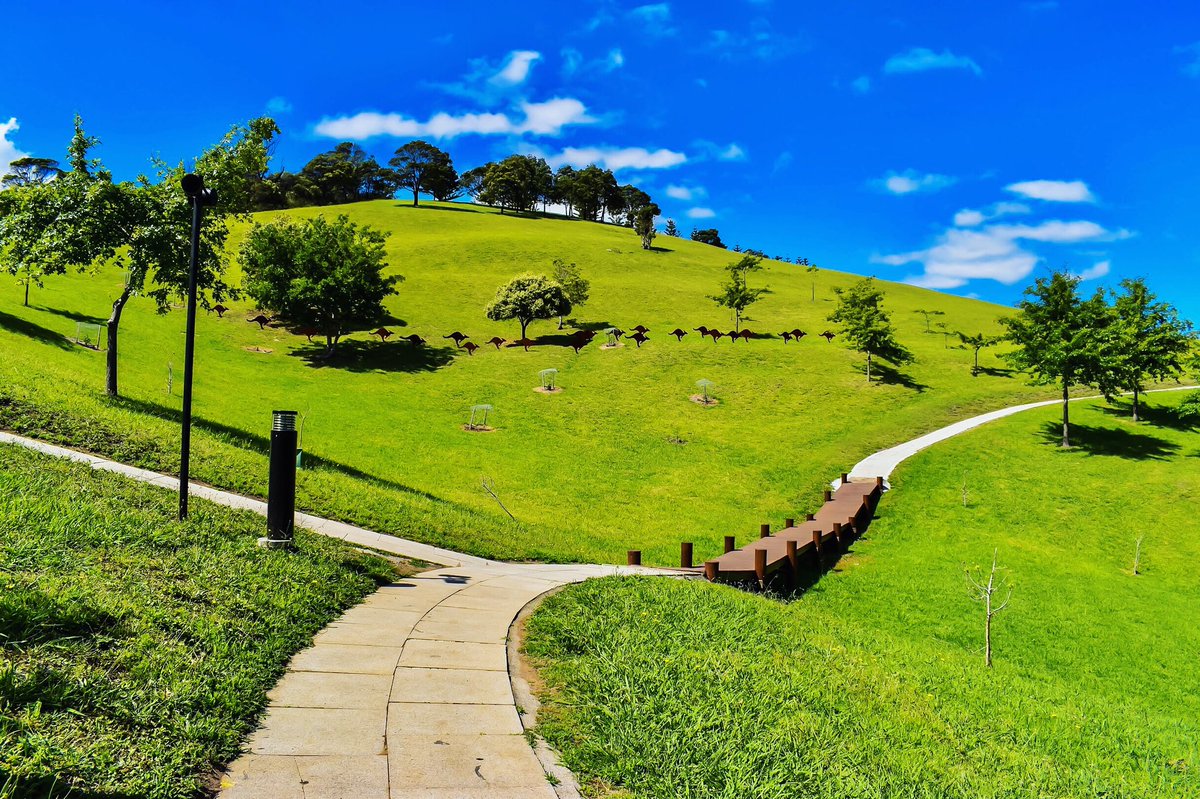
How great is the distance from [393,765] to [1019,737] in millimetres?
7770

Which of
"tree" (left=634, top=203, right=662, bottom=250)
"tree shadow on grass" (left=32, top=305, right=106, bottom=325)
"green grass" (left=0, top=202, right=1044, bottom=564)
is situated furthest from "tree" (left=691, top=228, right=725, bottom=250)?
"tree shadow on grass" (left=32, top=305, right=106, bottom=325)

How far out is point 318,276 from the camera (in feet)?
148

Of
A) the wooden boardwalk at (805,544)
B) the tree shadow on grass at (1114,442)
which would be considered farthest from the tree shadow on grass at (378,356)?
the tree shadow on grass at (1114,442)

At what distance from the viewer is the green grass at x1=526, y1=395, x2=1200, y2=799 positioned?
5.23m

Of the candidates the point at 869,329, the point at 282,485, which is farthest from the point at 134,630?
the point at 869,329

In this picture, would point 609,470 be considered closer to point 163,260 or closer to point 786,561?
point 786,561

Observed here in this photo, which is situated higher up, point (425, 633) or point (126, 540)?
point (126, 540)

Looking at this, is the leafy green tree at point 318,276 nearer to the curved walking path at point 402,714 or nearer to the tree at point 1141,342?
the curved walking path at point 402,714

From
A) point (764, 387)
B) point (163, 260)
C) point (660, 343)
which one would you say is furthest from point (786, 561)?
point (660, 343)

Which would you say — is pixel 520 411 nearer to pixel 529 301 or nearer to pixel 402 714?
pixel 529 301

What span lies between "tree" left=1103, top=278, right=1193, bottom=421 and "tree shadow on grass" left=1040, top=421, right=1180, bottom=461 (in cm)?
243

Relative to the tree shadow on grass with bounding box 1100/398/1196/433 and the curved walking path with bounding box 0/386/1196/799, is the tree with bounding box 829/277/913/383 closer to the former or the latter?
the tree shadow on grass with bounding box 1100/398/1196/433

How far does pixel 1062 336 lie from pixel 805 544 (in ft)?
83.7

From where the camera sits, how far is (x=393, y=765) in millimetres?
4555
